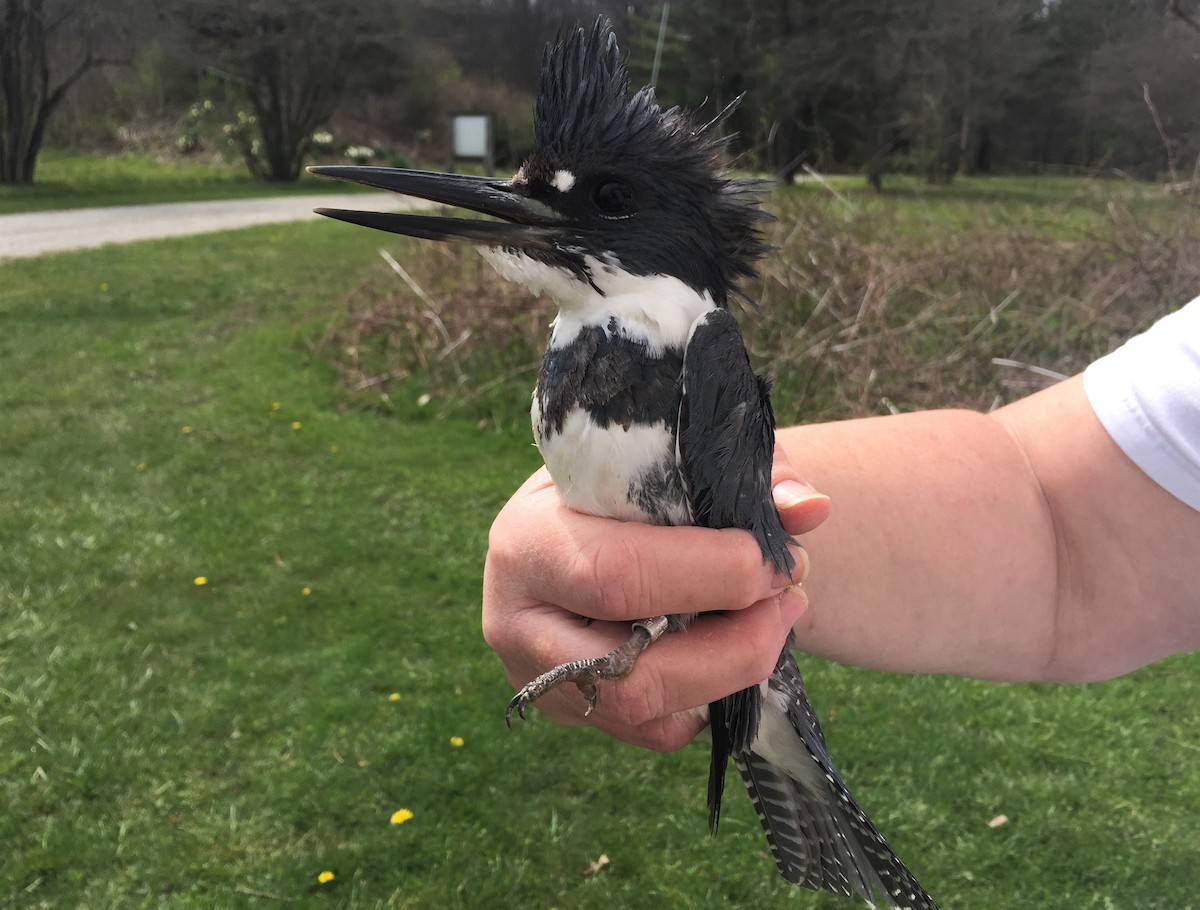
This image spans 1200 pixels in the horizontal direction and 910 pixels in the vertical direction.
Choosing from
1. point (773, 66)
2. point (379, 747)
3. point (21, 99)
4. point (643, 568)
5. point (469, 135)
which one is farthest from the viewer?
point (21, 99)

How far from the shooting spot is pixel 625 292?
1.24m

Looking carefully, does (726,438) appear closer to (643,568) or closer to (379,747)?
(643,568)

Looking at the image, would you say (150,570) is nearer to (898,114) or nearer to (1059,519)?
(1059,519)

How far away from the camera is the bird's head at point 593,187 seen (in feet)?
3.95

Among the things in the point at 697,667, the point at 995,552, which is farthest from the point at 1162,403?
the point at 697,667

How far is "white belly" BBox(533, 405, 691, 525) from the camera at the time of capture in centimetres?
120

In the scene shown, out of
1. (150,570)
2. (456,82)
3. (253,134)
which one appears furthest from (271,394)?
(253,134)

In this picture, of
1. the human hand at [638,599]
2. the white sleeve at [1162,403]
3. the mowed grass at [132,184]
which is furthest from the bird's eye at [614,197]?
the mowed grass at [132,184]

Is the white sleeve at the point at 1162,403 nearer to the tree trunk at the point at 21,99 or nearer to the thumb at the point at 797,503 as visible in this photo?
the thumb at the point at 797,503

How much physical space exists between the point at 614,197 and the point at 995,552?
3.44 ft

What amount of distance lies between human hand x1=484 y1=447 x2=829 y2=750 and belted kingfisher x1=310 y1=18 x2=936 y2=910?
0.05 m

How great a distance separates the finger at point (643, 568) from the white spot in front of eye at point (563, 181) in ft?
1.62

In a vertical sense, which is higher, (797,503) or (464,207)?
(464,207)

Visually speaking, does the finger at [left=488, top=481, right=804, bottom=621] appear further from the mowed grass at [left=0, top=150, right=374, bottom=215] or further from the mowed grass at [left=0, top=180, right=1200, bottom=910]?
the mowed grass at [left=0, top=150, right=374, bottom=215]
